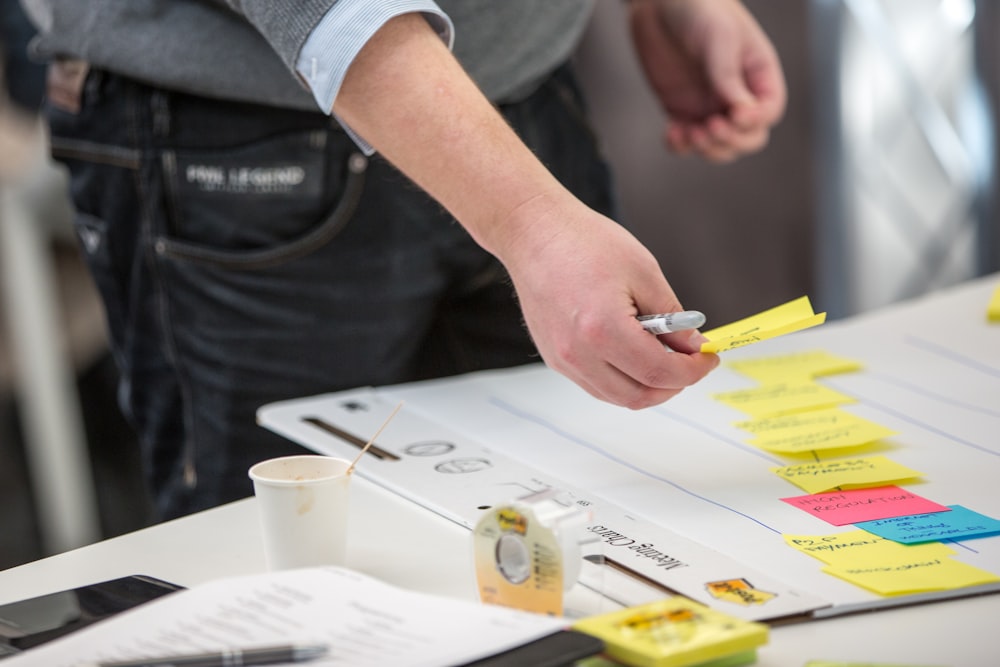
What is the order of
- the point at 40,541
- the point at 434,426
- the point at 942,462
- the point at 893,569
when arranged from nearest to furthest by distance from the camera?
the point at 893,569 < the point at 942,462 < the point at 434,426 < the point at 40,541

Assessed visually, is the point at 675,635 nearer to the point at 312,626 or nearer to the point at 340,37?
the point at 312,626

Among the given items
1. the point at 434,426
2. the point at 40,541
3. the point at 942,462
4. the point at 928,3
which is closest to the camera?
the point at 942,462

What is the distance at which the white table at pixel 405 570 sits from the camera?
687 mm

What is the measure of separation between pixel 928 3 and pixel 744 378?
7.94ft

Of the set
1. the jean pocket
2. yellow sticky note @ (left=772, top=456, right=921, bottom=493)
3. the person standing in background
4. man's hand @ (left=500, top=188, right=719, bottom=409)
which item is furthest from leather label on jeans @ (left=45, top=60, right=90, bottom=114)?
yellow sticky note @ (left=772, top=456, right=921, bottom=493)

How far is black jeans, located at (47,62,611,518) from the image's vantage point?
4.16ft

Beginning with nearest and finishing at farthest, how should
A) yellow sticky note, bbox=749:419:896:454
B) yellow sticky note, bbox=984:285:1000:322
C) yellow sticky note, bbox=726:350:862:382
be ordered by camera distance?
1. yellow sticky note, bbox=749:419:896:454
2. yellow sticky note, bbox=726:350:862:382
3. yellow sticky note, bbox=984:285:1000:322

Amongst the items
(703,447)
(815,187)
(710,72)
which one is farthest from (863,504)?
(815,187)

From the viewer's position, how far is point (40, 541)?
2615 millimetres

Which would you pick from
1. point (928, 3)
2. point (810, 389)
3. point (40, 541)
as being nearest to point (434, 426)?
point (810, 389)

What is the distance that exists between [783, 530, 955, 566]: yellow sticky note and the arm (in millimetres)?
144

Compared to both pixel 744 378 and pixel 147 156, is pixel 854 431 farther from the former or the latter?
pixel 147 156

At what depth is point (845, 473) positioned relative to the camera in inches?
37.4

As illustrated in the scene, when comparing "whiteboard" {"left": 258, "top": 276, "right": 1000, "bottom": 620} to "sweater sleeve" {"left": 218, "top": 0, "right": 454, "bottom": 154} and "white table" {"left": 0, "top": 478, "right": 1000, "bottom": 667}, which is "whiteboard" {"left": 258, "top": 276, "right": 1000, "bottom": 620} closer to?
"white table" {"left": 0, "top": 478, "right": 1000, "bottom": 667}
